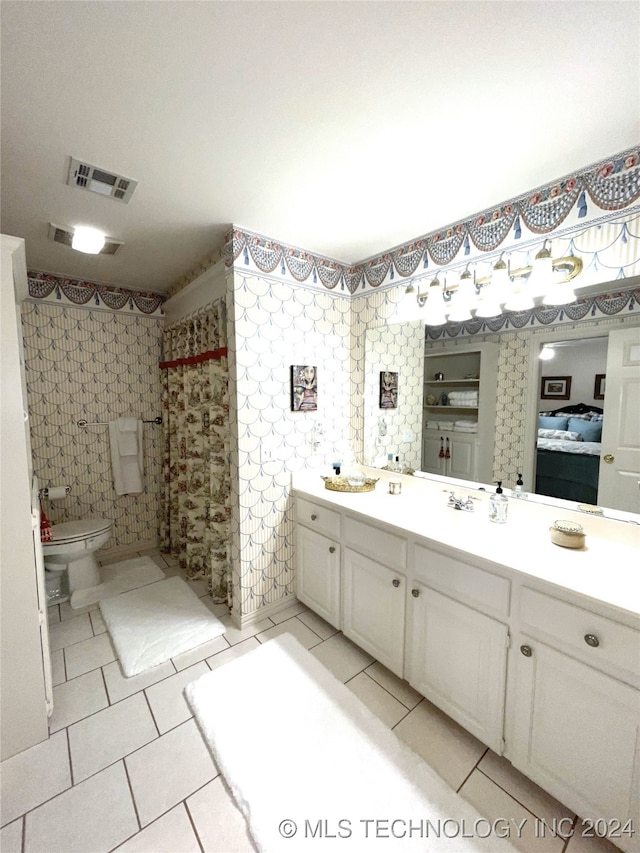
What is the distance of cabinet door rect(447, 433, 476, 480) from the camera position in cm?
200

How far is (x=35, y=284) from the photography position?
264 cm

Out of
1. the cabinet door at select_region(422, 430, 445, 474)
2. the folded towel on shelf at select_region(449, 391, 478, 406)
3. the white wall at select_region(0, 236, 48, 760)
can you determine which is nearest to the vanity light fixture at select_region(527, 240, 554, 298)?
the folded towel on shelf at select_region(449, 391, 478, 406)

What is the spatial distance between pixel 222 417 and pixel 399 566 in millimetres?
1372

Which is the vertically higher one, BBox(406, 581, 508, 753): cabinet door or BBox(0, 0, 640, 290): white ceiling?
BBox(0, 0, 640, 290): white ceiling

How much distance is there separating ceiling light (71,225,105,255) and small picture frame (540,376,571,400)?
2565 mm

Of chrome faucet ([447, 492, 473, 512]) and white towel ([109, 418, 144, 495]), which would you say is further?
→ white towel ([109, 418, 144, 495])

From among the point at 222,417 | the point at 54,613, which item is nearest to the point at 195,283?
the point at 222,417

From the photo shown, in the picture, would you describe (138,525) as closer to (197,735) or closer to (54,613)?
(54,613)

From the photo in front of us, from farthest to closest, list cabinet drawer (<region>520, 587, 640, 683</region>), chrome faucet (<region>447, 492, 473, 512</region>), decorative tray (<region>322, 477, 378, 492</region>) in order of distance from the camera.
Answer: decorative tray (<region>322, 477, 378, 492</region>) < chrome faucet (<region>447, 492, 473, 512</region>) < cabinet drawer (<region>520, 587, 640, 683</region>)

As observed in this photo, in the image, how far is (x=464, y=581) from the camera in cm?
142

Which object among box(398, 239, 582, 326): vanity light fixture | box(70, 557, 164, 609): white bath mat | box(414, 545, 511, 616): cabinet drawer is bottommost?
box(70, 557, 164, 609): white bath mat

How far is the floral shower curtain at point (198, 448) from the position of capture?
227 cm

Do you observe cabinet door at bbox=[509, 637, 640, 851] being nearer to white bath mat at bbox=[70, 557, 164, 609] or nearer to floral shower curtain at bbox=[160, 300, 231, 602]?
floral shower curtain at bbox=[160, 300, 231, 602]

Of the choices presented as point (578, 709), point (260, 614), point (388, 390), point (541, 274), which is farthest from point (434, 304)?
point (260, 614)
